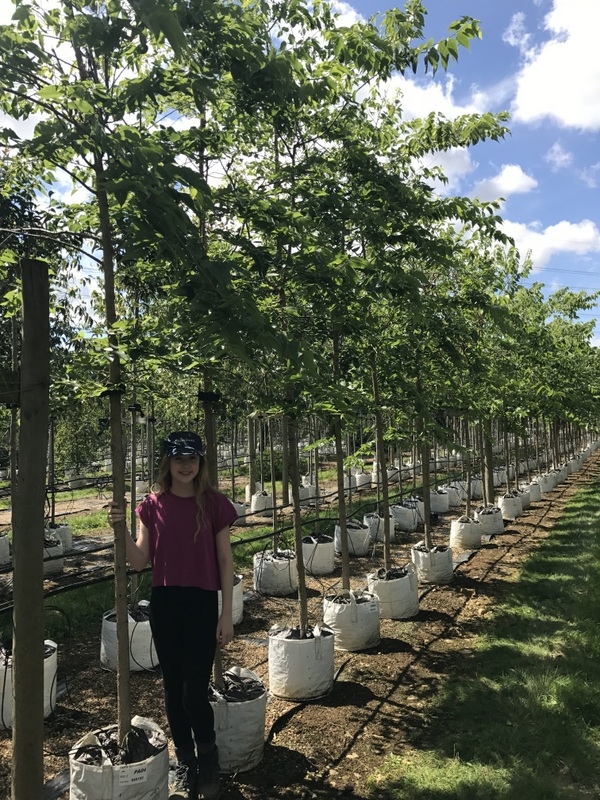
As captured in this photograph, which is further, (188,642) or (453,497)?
(453,497)

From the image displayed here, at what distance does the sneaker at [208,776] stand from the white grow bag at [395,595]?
3526mm

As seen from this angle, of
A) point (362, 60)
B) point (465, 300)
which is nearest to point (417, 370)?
point (465, 300)

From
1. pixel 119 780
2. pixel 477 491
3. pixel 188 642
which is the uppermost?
pixel 188 642

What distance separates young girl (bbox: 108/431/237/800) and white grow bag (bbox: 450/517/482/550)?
793 cm

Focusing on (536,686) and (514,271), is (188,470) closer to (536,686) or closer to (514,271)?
(536,686)

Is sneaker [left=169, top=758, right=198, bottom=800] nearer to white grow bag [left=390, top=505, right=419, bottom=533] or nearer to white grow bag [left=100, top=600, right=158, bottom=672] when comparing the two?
white grow bag [left=100, top=600, right=158, bottom=672]

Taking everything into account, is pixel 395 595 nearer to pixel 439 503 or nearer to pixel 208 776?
pixel 208 776

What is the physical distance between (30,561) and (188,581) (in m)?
0.80

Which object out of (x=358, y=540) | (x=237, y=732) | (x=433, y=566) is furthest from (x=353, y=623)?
(x=358, y=540)

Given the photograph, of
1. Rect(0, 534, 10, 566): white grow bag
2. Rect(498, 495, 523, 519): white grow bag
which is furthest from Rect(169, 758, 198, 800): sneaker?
Rect(498, 495, 523, 519): white grow bag

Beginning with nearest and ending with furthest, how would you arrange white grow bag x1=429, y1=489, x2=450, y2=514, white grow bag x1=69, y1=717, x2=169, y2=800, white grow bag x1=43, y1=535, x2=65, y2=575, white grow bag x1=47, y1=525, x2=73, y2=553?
white grow bag x1=69, y1=717, x2=169, y2=800 < white grow bag x1=43, y1=535, x2=65, y2=575 < white grow bag x1=47, y1=525, x2=73, y2=553 < white grow bag x1=429, y1=489, x2=450, y2=514

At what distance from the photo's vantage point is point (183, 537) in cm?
303

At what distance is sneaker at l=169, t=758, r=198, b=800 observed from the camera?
→ 3107mm

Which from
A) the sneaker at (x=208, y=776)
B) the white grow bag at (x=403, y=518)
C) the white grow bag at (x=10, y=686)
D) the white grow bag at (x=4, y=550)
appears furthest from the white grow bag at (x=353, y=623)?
the white grow bag at (x=4, y=550)
